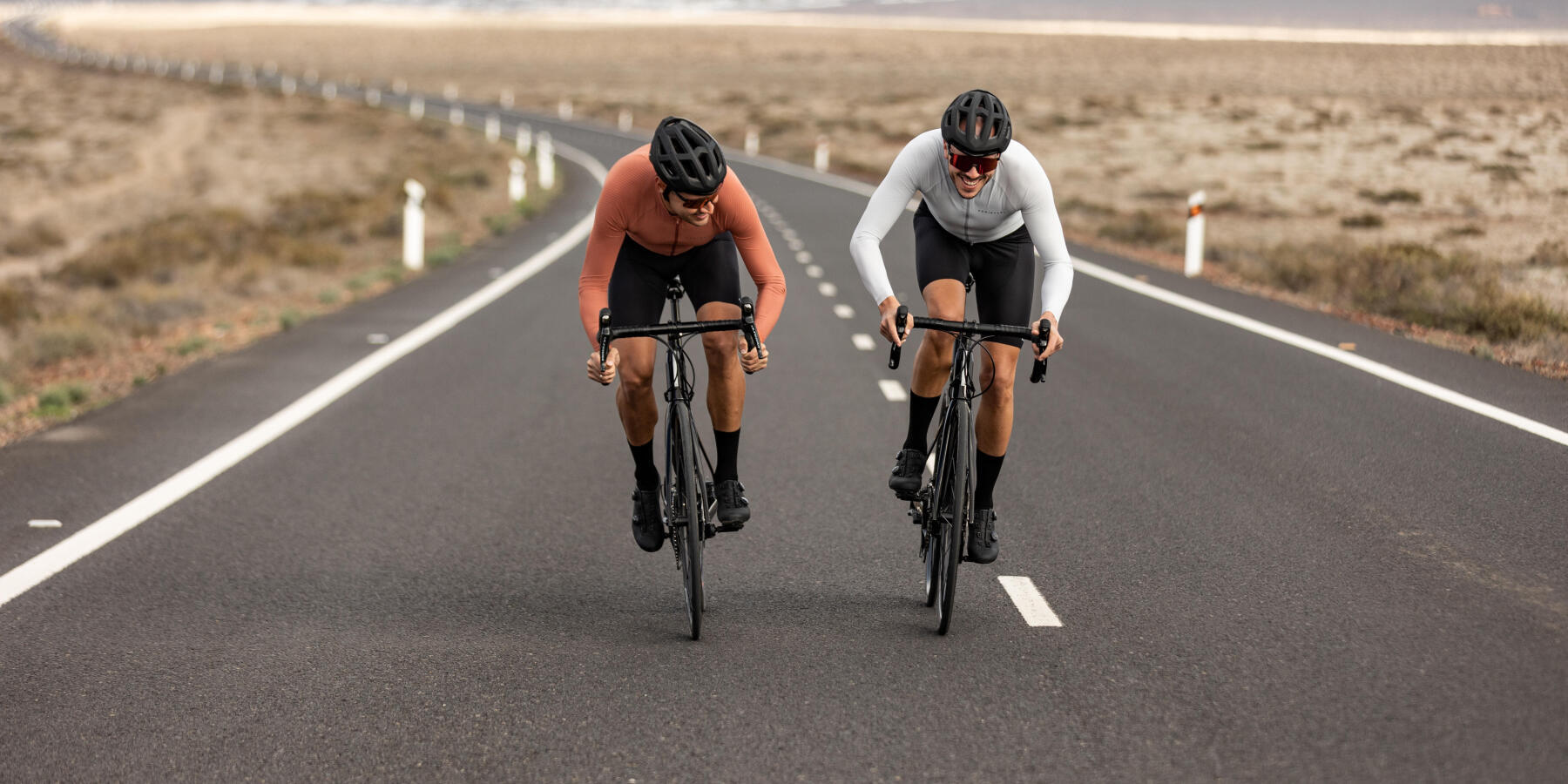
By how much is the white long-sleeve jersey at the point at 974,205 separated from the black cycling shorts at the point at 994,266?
154mm

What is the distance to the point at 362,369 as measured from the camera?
1141 centimetres

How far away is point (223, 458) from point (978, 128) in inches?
206

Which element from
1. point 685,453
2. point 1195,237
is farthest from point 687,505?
point 1195,237

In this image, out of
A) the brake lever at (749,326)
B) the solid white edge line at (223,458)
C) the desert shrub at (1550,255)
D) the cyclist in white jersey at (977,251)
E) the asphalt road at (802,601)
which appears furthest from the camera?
the desert shrub at (1550,255)

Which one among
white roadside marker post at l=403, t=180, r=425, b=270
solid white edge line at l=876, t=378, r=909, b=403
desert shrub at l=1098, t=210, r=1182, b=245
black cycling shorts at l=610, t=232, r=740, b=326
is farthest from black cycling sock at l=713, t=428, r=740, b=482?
desert shrub at l=1098, t=210, r=1182, b=245

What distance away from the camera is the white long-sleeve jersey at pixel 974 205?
5.56 meters

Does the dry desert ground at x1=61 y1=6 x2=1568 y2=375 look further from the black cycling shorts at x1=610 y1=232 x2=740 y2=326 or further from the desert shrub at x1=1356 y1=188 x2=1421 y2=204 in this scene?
the black cycling shorts at x1=610 y1=232 x2=740 y2=326

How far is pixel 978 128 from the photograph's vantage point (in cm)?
522

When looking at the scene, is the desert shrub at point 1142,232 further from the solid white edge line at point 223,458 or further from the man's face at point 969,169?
the man's face at point 969,169

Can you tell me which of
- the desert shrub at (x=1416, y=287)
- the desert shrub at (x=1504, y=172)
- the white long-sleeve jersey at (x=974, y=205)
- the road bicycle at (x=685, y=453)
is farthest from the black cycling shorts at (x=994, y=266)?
the desert shrub at (x=1504, y=172)

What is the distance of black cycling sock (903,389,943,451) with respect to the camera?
6.20 m

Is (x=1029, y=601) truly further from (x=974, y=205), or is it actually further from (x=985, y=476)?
(x=974, y=205)

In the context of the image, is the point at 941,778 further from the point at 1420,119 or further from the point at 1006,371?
the point at 1420,119

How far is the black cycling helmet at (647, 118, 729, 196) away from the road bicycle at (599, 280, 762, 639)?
0.44m
